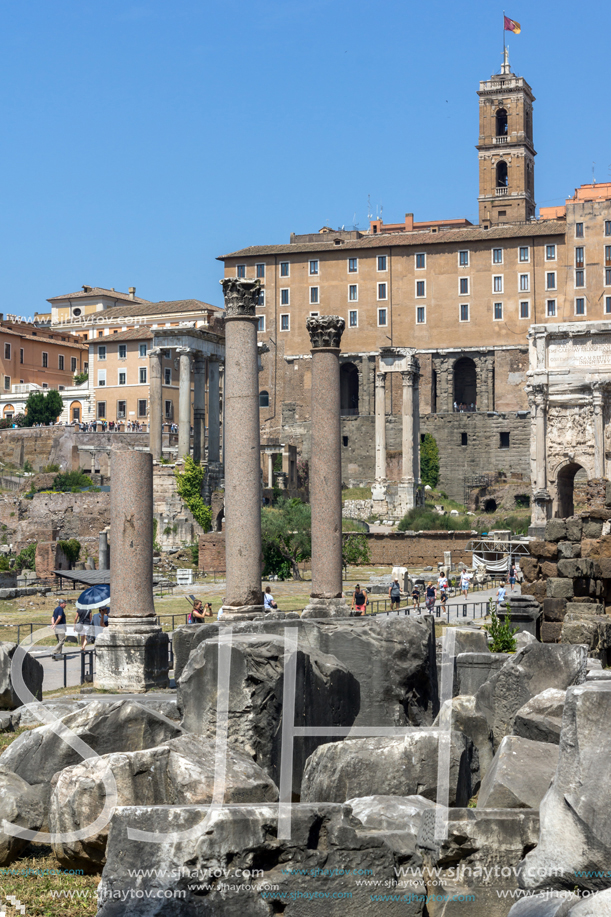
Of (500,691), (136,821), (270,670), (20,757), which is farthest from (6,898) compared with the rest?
(500,691)

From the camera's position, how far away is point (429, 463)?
70812 millimetres

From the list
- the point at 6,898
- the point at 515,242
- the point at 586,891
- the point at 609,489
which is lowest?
the point at 6,898

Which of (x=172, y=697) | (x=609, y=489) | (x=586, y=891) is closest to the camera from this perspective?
(x=586, y=891)

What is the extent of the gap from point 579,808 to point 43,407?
70.2 meters

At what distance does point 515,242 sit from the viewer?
72312 mm

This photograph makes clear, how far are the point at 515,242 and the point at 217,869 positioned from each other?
69438 mm

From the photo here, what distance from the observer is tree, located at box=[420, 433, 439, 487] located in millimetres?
70562

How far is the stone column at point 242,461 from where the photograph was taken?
13.1 meters

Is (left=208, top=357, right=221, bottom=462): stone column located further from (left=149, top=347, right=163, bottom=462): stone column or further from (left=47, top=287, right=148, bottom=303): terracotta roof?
(left=47, top=287, right=148, bottom=303): terracotta roof

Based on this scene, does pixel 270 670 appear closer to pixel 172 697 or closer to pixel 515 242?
pixel 172 697

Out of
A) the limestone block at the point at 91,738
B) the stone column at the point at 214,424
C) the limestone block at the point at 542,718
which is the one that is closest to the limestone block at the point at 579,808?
the limestone block at the point at 542,718

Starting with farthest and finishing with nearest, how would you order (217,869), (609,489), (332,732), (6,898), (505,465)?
1. (505,465)
2. (609,489)
3. (332,732)
4. (6,898)
5. (217,869)

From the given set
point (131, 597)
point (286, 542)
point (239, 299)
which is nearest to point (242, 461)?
point (239, 299)

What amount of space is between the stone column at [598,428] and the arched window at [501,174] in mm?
52638
